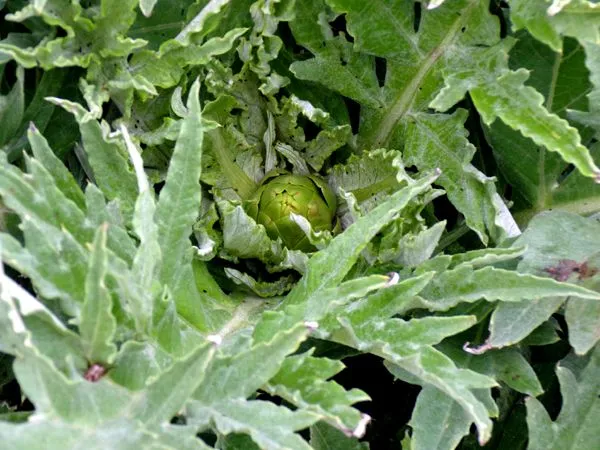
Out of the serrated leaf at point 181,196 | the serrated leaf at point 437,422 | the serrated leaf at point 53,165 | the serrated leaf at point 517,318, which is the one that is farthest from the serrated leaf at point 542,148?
the serrated leaf at point 53,165

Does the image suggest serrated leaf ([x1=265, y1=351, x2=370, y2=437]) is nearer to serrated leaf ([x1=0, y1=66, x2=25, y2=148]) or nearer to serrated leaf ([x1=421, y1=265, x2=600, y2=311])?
serrated leaf ([x1=421, y1=265, x2=600, y2=311])

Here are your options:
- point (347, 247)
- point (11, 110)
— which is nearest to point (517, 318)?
point (347, 247)

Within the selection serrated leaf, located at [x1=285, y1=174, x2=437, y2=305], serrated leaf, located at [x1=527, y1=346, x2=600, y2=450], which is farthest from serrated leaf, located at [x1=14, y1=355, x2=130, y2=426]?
serrated leaf, located at [x1=527, y1=346, x2=600, y2=450]

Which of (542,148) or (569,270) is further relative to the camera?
(542,148)

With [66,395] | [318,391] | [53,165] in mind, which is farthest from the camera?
[53,165]

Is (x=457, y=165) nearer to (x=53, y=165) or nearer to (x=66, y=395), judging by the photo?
(x=53, y=165)

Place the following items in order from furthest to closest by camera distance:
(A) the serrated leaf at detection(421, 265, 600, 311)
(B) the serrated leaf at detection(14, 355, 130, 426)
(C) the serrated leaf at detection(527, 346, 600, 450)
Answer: (C) the serrated leaf at detection(527, 346, 600, 450) → (A) the serrated leaf at detection(421, 265, 600, 311) → (B) the serrated leaf at detection(14, 355, 130, 426)

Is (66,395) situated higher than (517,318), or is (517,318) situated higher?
(66,395)

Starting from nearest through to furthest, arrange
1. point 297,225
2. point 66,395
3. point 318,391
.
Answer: point 66,395
point 318,391
point 297,225
